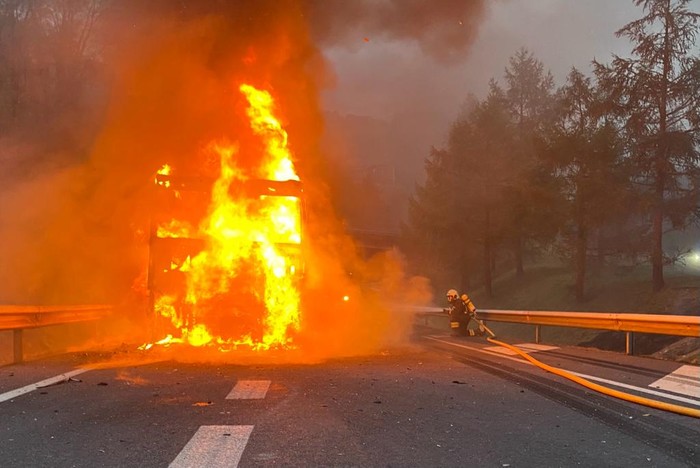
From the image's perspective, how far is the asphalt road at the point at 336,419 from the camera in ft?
11.7

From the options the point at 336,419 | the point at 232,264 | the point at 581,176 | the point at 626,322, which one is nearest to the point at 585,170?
the point at 581,176

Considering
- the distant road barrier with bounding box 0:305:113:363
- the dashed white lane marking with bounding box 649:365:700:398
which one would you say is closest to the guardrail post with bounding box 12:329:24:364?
the distant road barrier with bounding box 0:305:113:363

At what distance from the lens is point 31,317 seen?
8617mm

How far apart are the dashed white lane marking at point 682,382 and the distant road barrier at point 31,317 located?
8028 millimetres

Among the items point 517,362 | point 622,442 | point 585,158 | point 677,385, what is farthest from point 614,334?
point 622,442

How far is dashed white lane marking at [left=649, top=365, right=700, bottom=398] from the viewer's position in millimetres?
5754

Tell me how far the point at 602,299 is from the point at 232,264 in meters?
18.6

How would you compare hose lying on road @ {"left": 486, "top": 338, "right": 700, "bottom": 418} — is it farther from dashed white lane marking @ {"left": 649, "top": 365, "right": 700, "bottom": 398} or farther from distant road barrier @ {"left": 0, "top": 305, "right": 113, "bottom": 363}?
distant road barrier @ {"left": 0, "top": 305, "right": 113, "bottom": 363}

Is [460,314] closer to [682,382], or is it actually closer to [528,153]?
[682,382]

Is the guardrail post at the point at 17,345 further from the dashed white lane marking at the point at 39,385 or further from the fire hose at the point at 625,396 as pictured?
the fire hose at the point at 625,396

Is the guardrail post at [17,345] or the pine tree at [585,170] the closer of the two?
the guardrail post at [17,345]

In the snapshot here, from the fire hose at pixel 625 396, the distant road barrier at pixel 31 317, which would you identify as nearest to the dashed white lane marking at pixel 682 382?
the fire hose at pixel 625 396

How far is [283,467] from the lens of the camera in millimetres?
3314

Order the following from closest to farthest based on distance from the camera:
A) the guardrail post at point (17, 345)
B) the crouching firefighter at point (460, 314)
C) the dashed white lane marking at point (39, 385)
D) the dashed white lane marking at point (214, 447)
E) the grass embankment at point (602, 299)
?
1. the dashed white lane marking at point (214, 447)
2. the dashed white lane marking at point (39, 385)
3. the guardrail post at point (17, 345)
4. the crouching firefighter at point (460, 314)
5. the grass embankment at point (602, 299)
